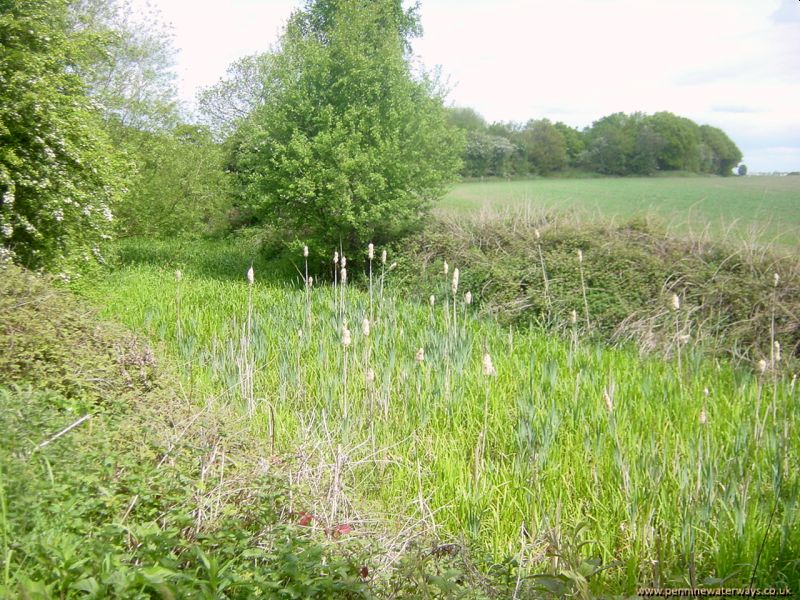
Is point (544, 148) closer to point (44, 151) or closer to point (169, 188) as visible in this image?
point (169, 188)

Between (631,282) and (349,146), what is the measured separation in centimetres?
529

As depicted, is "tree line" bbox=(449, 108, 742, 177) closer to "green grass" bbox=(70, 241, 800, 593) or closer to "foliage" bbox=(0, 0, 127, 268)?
"foliage" bbox=(0, 0, 127, 268)

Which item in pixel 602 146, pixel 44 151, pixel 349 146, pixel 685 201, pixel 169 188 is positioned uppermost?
pixel 602 146

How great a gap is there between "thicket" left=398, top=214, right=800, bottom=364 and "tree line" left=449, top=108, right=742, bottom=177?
405 cm

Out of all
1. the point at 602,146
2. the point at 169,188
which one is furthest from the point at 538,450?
the point at 602,146

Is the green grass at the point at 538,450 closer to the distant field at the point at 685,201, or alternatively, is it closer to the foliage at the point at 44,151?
the foliage at the point at 44,151

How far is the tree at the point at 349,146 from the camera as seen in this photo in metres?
11.5

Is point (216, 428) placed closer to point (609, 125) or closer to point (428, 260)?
point (428, 260)

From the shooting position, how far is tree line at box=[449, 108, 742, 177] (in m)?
17.0

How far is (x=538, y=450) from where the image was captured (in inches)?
148

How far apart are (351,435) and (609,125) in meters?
16.7

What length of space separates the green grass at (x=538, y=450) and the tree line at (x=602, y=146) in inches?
368

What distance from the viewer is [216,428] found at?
156 inches

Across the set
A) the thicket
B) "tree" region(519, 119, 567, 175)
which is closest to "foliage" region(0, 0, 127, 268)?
the thicket
